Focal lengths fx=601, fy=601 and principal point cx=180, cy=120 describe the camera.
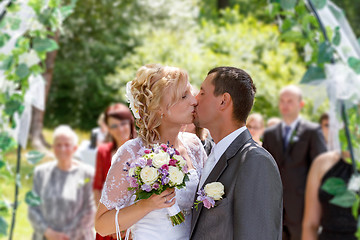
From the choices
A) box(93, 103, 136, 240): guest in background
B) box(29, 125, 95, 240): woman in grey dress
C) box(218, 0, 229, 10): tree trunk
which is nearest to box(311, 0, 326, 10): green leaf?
box(93, 103, 136, 240): guest in background

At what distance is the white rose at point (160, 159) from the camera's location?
269 centimetres

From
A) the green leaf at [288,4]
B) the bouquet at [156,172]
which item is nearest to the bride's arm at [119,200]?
the bouquet at [156,172]

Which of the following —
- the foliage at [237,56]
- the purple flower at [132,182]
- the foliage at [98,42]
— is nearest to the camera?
the purple flower at [132,182]

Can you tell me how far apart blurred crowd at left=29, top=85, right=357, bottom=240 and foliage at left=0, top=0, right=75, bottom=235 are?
0.90 meters

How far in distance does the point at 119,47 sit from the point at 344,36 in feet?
54.0

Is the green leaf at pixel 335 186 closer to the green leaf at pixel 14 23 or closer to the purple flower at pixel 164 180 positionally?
the purple flower at pixel 164 180

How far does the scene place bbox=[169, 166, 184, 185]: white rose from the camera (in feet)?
8.86

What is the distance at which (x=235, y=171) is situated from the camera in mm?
2648

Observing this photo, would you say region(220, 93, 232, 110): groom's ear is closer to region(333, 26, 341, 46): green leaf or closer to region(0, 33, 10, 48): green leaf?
region(333, 26, 341, 46): green leaf

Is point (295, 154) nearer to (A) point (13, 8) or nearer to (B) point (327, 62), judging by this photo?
(B) point (327, 62)

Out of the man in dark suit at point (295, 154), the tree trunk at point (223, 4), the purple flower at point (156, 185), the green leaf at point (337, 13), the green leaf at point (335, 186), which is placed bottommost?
the tree trunk at point (223, 4)

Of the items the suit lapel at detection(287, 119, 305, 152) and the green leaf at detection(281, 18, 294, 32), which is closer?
the green leaf at detection(281, 18, 294, 32)

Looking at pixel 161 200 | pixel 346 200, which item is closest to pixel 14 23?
pixel 161 200

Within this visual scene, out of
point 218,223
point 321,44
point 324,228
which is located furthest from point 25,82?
point 324,228
